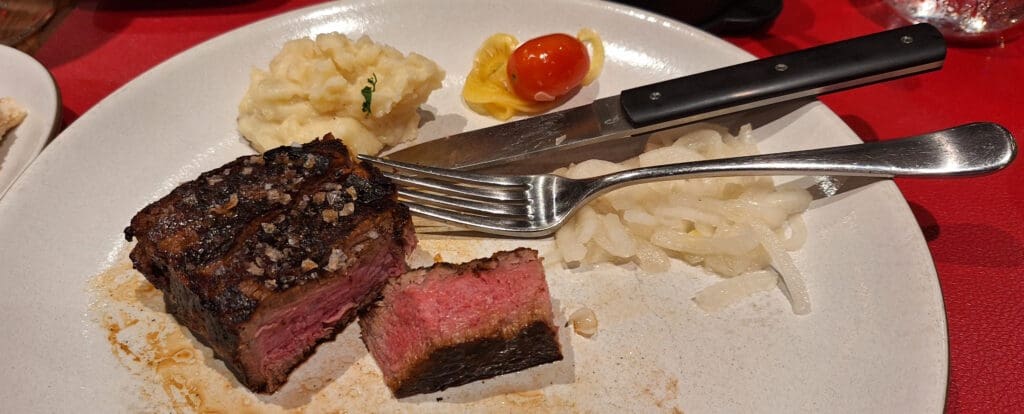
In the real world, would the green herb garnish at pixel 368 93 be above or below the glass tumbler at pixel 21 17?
above

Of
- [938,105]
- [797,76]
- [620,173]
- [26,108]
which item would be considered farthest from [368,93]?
[938,105]

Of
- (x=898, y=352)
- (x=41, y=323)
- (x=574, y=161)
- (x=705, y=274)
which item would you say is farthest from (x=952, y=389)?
(x=41, y=323)

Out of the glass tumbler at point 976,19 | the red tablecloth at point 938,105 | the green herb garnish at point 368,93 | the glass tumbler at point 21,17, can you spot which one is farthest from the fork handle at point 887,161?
the glass tumbler at point 21,17

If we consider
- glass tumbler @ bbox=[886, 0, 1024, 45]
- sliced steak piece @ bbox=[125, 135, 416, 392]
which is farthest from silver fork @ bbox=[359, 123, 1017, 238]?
glass tumbler @ bbox=[886, 0, 1024, 45]

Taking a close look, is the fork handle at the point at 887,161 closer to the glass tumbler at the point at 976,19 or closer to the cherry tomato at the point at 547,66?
the cherry tomato at the point at 547,66

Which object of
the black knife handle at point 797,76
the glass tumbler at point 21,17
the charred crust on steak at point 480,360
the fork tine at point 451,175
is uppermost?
the black knife handle at point 797,76
